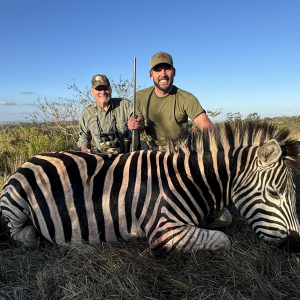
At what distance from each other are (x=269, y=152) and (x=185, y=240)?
94cm

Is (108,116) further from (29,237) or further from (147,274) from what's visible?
(147,274)

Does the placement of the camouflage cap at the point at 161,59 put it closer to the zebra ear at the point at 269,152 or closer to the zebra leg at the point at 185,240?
the zebra ear at the point at 269,152

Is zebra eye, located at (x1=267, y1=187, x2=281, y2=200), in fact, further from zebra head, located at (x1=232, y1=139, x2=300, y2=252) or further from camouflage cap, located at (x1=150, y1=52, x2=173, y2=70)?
camouflage cap, located at (x1=150, y1=52, x2=173, y2=70)

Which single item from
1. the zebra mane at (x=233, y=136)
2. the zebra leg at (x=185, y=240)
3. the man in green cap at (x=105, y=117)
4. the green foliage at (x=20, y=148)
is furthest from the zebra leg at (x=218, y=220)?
the green foliage at (x=20, y=148)

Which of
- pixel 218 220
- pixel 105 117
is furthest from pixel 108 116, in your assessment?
pixel 218 220

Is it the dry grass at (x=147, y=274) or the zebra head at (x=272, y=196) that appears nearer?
the dry grass at (x=147, y=274)

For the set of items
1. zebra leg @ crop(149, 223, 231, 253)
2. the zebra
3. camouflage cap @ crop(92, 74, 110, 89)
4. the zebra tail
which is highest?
camouflage cap @ crop(92, 74, 110, 89)

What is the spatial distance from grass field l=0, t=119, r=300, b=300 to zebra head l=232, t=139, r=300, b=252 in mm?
151

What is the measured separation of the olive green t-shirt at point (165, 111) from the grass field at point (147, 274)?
2325 millimetres

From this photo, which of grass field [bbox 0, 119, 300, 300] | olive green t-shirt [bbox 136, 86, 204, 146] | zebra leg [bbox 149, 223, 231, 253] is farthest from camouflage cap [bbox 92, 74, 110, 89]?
zebra leg [bbox 149, 223, 231, 253]

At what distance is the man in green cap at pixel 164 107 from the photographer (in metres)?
3.98

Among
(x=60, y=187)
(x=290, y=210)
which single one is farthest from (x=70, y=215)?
(x=290, y=210)

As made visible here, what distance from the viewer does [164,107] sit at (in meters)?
4.29

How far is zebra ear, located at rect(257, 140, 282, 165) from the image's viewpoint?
1.89 m
